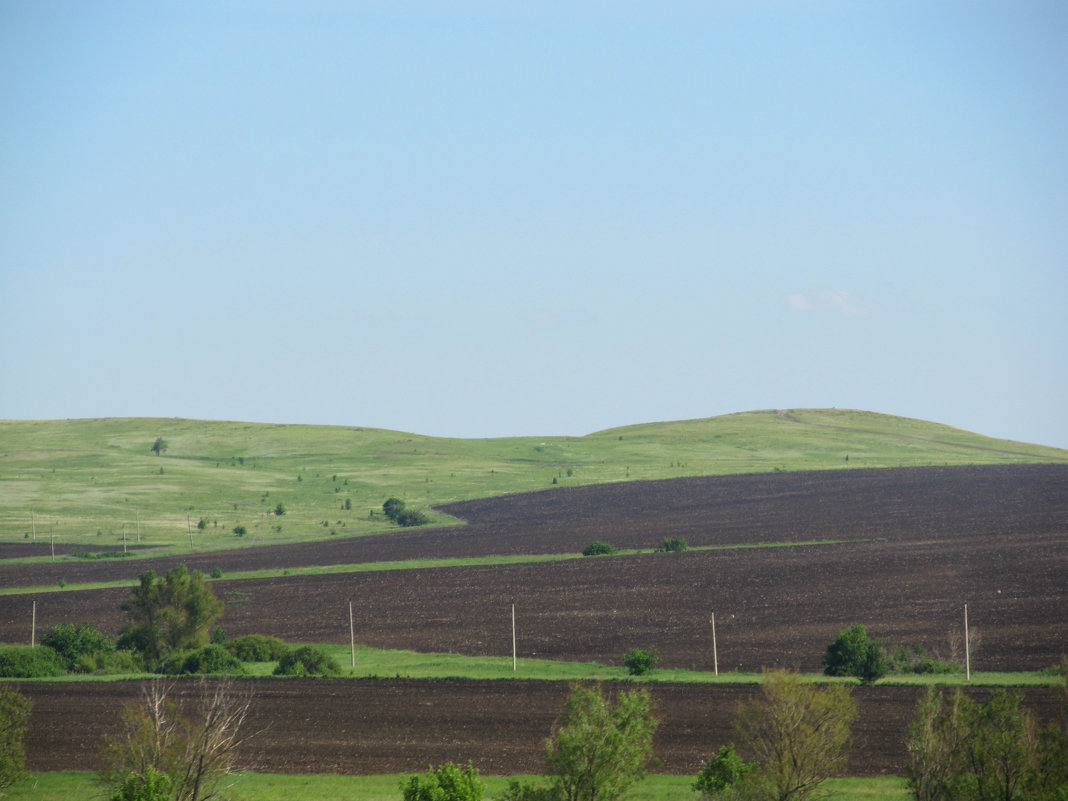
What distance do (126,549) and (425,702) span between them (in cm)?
6431

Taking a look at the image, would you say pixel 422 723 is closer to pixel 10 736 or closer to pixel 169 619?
pixel 10 736

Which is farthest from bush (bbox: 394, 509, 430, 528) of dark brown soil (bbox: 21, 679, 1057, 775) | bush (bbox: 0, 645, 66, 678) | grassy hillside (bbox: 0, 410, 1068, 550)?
dark brown soil (bbox: 21, 679, 1057, 775)

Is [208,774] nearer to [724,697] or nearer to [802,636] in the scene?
[724,697]

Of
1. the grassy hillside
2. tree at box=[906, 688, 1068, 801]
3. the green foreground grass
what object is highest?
the grassy hillside

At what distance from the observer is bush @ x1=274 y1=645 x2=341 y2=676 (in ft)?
167

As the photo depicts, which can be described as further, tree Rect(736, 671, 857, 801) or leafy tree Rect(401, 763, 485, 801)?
tree Rect(736, 671, 857, 801)

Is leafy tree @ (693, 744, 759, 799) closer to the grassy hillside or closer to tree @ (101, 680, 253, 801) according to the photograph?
tree @ (101, 680, 253, 801)

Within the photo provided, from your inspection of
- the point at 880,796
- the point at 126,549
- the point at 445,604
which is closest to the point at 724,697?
the point at 880,796

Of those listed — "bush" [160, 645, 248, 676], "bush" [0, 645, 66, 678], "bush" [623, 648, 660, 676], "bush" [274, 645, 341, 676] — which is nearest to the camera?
"bush" [623, 648, 660, 676]

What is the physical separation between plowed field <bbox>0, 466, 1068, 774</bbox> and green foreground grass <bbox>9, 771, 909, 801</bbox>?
4.96 ft

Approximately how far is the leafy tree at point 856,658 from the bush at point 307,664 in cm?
2172

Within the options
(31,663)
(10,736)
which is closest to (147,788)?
(10,736)

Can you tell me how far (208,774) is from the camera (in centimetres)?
2197

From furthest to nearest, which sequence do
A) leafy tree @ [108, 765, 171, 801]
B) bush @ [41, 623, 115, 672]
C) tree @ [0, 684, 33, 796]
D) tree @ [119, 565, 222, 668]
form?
tree @ [119, 565, 222, 668] → bush @ [41, 623, 115, 672] → tree @ [0, 684, 33, 796] → leafy tree @ [108, 765, 171, 801]
